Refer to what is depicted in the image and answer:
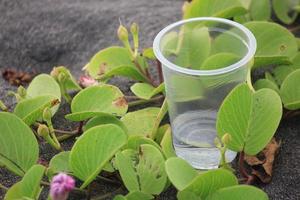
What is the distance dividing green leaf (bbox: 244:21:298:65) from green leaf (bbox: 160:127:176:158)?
251mm

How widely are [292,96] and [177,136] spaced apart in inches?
7.5

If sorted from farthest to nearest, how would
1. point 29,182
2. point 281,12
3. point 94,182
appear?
point 281,12 → point 94,182 → point 29,182

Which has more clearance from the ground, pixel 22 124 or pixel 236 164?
pixel 22 124

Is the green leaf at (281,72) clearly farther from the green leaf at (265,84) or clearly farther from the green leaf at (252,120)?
the green leaf at (252,120)

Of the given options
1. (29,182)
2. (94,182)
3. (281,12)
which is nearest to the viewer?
(29,182)

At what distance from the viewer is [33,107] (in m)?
0.92

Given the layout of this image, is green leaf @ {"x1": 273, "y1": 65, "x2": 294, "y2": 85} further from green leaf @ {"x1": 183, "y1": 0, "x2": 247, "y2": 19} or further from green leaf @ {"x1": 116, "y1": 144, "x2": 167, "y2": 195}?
green leaf @ {"x1": 116, "y1": 144, "x2": 167, "y2": 195}

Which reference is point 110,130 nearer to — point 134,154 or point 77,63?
point 134,154

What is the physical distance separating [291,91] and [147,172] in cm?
29

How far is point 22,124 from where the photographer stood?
833 mm

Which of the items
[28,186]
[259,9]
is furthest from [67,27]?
[28,186]

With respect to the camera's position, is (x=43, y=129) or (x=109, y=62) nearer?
(x=43, y=129)

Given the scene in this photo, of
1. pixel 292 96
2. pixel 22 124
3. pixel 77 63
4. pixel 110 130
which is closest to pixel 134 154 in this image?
pixel 110 130

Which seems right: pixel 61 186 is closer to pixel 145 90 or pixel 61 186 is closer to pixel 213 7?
pixel 145 90
